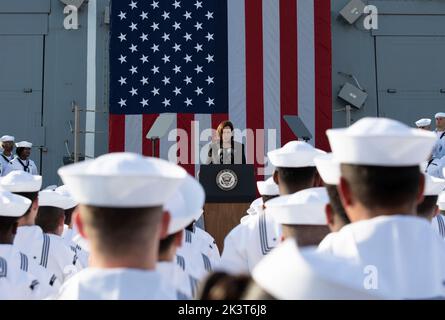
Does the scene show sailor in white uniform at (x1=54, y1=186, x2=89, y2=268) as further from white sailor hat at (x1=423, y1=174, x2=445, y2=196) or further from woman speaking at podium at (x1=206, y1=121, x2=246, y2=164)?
woman speaking at podium at (x1=206, y1=121, x2=246, y2=164)

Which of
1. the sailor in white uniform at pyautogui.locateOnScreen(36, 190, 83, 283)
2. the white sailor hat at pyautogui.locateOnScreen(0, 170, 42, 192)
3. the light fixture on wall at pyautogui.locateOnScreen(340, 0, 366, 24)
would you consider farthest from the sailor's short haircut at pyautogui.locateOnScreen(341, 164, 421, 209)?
the light fixture on wall at pyautogui.locateOnScreen(340, 0, 366, 24)

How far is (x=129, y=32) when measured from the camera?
9.23 meters

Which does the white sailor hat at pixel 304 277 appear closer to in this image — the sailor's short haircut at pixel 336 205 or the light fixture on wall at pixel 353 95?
the sailor's short haircut at pixel 336 205

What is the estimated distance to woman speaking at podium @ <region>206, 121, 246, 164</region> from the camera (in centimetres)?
618

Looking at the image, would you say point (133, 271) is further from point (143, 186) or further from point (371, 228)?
point (371, 228)

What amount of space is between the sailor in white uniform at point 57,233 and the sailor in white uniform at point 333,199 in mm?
1511

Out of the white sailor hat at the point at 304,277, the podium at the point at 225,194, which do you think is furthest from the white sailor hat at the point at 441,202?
the white sailor hat at the point at 304,277

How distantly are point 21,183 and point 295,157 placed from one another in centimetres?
143

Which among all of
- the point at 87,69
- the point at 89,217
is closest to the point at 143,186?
the point at 89,217

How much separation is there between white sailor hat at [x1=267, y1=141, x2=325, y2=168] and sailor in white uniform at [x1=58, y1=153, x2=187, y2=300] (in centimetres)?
170

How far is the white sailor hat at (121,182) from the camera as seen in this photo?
125cm

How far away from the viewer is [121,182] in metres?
1.25

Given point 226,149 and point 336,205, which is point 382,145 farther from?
point 226,149

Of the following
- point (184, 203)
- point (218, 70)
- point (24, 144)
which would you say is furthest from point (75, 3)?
point (184, 203)
